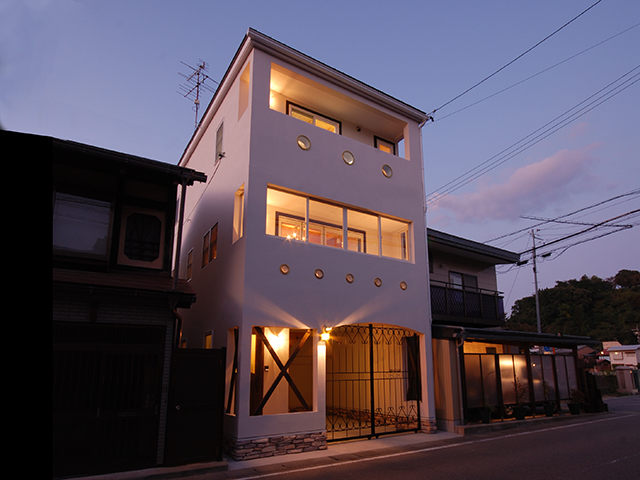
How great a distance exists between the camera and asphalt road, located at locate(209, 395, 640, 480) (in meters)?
7.77

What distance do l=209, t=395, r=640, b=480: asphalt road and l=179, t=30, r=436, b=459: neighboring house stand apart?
1462 millimetres

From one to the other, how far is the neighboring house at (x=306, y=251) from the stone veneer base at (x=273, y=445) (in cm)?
Answer: 3

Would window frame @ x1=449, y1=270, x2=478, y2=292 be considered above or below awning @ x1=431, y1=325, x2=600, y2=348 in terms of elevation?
above

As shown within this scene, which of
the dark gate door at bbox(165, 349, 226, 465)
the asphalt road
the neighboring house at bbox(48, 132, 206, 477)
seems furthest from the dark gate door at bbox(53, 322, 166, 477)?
the asphalt road

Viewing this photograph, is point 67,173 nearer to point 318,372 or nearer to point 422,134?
point 318,372

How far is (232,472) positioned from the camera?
26.2 feet

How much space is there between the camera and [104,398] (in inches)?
305

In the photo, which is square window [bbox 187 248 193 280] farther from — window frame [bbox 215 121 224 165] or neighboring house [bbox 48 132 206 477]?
neighboring house [bbox 48 132 206 477]

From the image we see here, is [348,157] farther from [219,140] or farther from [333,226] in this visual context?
[219,140]

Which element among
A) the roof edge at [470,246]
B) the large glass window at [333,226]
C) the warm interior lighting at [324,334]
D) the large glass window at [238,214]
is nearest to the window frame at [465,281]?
the roof edge at [470,246]

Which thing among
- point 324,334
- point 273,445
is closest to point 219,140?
point 324,334

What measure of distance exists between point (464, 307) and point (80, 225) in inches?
513

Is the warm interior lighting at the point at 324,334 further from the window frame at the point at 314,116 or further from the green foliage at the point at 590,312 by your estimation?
the green foliage at the point at 590,312

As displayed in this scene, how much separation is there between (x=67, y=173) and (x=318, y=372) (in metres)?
7.44
